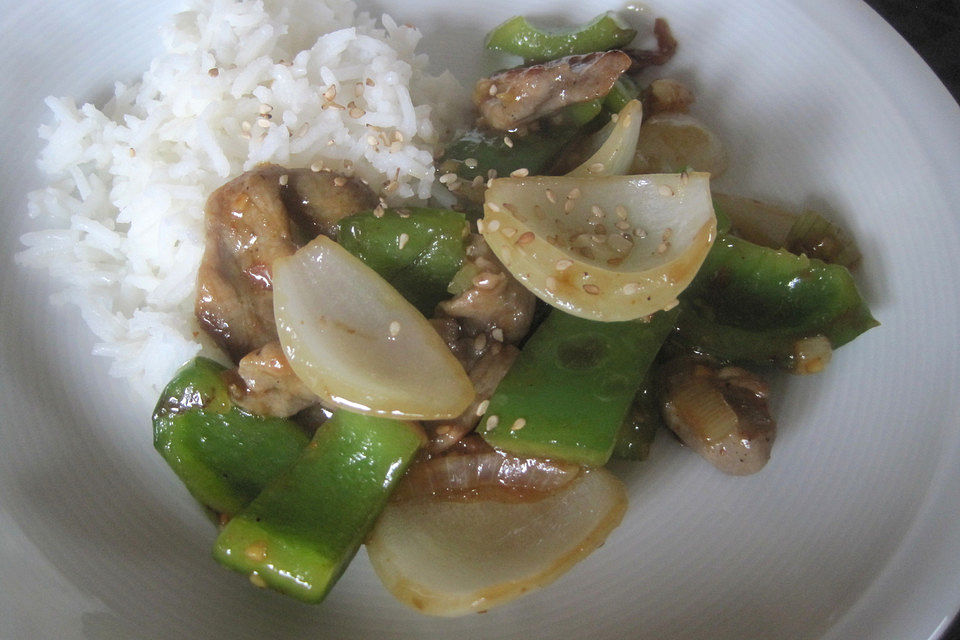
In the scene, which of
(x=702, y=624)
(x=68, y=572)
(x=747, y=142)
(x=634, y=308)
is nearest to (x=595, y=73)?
(x=747, y=142)

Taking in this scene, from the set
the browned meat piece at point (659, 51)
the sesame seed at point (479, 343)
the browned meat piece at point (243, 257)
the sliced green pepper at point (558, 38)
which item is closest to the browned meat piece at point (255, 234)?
the browned meat piece at point (243, 257)

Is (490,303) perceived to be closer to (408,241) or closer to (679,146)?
(408,241)

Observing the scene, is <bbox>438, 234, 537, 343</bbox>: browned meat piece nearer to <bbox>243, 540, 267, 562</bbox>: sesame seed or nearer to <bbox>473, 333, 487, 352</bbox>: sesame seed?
<bbox>473, 333, 487, 352</bbox>: sesame seed

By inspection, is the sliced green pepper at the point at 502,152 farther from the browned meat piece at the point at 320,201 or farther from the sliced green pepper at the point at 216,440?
the sliced green pepper at the point at 216,440

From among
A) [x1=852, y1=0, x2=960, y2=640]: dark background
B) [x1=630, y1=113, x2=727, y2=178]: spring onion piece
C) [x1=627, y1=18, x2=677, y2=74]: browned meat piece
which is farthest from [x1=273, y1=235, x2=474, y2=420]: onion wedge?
Answer: [x1=852, y1=0, x2=960, y2=640]: dark background

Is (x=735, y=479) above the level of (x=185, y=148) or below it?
above

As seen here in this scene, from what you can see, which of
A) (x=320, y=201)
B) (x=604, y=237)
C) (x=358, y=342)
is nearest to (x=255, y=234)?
(x=320, y=201)

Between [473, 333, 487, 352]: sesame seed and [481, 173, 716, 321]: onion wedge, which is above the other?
[481, 173, 716, 321]: onion wedge

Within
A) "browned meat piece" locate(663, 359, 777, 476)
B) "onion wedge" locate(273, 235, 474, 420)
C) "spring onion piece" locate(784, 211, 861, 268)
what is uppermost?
"spring onion piece" locate(784, 211, 861, 268)
